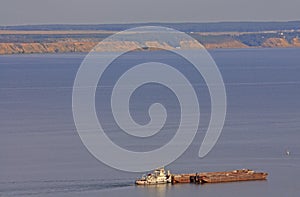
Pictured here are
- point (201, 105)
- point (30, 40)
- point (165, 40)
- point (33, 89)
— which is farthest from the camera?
point (30, 40)

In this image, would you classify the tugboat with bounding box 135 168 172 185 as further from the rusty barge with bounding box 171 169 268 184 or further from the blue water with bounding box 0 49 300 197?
the blue water with bounding box 0 49 300 197

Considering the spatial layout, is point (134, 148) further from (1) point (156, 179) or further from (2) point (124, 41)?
(2) point (124, 41)

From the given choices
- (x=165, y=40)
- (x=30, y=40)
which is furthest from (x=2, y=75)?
(x=30, y=40)

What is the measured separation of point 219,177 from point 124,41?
313 ft

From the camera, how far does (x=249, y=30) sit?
18038 centimetres

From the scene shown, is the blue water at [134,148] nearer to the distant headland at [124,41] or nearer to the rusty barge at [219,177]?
the rusty barge at [219,177]

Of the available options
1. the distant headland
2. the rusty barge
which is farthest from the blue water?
the distant headland

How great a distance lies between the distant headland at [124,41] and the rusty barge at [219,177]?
86.8m

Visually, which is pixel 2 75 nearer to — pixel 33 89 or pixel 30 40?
pixel 33 89

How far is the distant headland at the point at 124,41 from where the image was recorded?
140375 mm

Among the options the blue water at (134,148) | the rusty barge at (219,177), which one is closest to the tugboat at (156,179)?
the rusty barge at (219,177)

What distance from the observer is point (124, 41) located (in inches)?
4845

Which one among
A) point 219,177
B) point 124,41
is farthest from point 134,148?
point 124,41

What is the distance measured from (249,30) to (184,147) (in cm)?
14904
